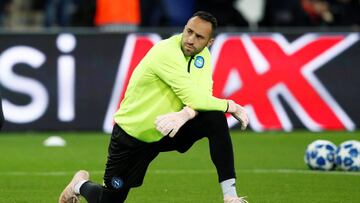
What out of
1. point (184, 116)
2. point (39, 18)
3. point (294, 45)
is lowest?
point (39, 18)

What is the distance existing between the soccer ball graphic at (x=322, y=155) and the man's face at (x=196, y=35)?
171 inches

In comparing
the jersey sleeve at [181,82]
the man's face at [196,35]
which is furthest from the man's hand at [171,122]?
the man's face at [196,35]

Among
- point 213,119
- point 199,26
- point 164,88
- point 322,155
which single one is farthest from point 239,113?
point 322,155

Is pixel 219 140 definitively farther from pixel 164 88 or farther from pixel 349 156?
pixel 349 156

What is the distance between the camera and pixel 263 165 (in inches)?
572

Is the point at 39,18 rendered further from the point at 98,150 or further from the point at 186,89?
the point at 186,89

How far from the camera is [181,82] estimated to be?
9562 millimetres

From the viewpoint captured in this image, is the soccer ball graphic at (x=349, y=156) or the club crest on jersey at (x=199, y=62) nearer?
the club crest on jersey at (x=199, y=62)

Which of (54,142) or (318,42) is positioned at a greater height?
(318,42)

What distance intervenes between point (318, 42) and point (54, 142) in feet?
15.8

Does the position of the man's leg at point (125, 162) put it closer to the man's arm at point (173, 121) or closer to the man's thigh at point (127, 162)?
the man's thigh at point (127, 162)

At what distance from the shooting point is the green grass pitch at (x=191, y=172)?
38.3 feet

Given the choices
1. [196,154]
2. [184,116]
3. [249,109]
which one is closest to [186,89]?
[184,116]

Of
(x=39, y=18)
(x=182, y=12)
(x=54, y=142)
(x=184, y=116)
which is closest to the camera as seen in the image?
(x=184, y=116)
